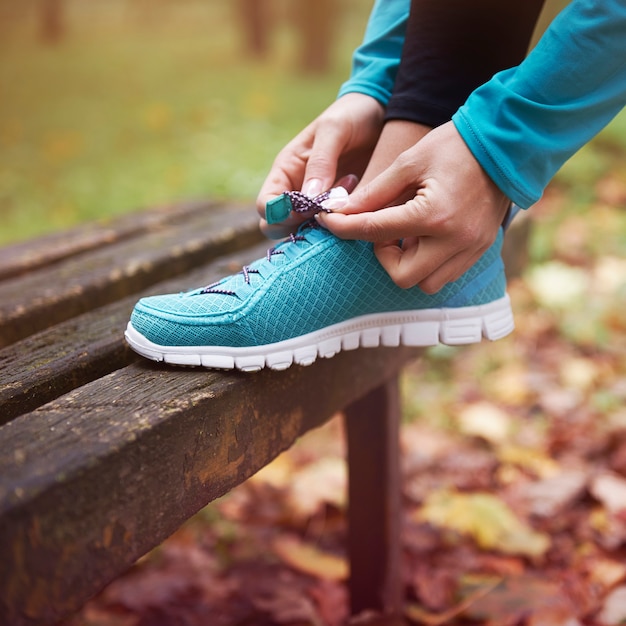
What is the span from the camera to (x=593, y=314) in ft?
7.09

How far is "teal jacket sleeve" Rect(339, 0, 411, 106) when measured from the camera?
98cm

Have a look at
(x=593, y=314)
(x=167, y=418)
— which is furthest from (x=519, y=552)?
(x=593, y=314)

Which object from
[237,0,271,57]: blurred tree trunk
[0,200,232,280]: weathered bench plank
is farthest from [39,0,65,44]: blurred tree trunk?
[0,200,232,280]: weathered bench plank

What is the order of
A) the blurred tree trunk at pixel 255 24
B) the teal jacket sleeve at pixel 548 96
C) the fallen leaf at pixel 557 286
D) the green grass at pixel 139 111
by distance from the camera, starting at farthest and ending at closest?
1. the blurred tree trunk at pixel 255 24
2. the green grass at pixel 139 111
3. the fallen leaf at pixel 557 286
4. the teal jacket sleeve at pixel 548 96

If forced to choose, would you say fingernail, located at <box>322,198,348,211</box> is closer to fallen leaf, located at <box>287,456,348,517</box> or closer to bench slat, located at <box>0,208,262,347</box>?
bench slat, located at <box>0,208,262,347</box>

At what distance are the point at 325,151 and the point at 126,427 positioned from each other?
0.47m

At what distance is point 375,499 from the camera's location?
1160mm

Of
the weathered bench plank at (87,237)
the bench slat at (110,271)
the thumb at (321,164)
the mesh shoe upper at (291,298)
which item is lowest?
the weathered bench plank at (87,237)

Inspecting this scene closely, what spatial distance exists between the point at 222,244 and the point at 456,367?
968 mm

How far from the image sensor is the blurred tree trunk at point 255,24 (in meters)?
4.51

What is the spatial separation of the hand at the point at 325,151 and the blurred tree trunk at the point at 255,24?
380cm

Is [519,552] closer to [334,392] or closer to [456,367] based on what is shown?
[334,392]

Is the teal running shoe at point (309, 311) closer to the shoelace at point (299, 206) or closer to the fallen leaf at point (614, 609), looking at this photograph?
the shoelace at point (299, 206)

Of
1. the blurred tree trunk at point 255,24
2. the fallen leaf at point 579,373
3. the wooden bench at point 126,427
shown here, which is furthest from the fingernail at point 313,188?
the blurred tree trunk at point 255,24
